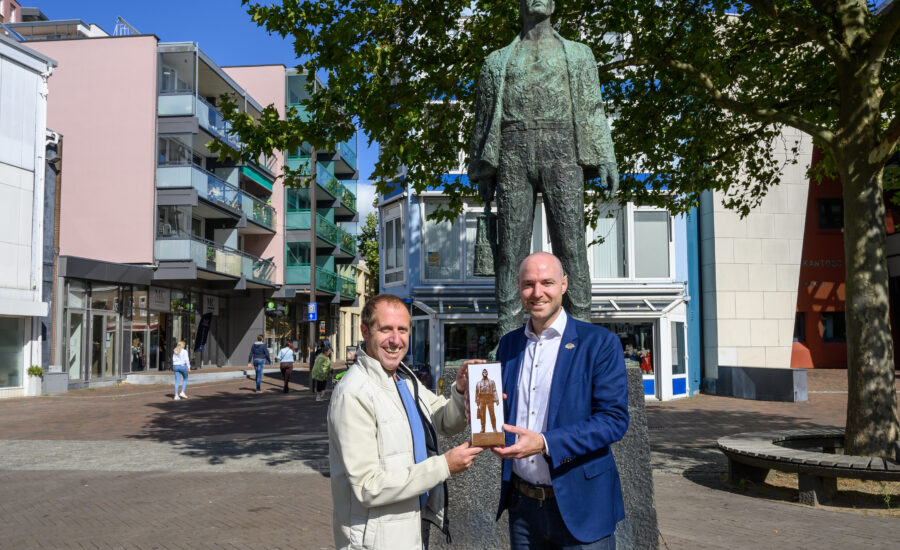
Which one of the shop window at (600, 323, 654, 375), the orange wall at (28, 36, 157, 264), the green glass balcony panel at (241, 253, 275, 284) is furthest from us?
the green glass balcony panel at (241, 253, 275, 284)

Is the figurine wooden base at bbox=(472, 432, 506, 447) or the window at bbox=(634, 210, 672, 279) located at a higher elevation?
the window at bbox=(634, 210, 672, 279)

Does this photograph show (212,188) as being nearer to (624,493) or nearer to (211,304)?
(211,304)

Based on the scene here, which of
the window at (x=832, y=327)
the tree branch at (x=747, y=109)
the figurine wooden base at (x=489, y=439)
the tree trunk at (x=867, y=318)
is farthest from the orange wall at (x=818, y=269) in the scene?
the figurine wooden base at (x=489, y=439)

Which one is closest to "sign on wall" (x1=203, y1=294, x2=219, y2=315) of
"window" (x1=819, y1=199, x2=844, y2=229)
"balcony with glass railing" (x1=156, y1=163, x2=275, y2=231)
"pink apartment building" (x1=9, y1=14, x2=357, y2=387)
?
"pink apartment building" (x1=9, y1=14, x2=357, y2=387)

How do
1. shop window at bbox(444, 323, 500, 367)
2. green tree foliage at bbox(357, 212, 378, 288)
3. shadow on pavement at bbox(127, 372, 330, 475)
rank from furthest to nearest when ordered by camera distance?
green tree foliage at bbox(357, 212, 378, 288), shop window at bbox(444, 323, 500, 367), shadow on pavement at bbox(127, 372, 330, 475)

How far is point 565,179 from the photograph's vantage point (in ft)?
17.8

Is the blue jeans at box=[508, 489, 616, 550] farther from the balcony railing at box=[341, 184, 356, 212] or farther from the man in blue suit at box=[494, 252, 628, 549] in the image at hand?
the balcony railing at box=[341, 184, 356, 212]

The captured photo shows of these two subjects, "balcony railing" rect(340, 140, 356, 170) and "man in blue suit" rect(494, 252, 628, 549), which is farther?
"balcony railing" rect(340, 140, 356, 170)

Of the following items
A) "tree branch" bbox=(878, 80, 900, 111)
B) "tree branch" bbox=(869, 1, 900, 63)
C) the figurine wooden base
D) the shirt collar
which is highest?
"tree branch" bbox=(869, 1, 900, 63)

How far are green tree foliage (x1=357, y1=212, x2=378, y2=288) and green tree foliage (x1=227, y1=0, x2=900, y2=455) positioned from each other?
46.2 metres

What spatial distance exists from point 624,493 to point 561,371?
200cm

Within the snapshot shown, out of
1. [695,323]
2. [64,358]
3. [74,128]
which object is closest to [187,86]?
[74,128]

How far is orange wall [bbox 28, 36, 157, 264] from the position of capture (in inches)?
1137

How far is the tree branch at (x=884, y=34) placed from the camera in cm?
845
